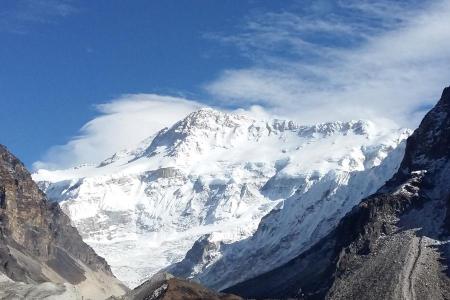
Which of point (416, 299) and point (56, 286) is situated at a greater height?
point (56, 286)

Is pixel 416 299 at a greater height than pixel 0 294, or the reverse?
pixel 0 294

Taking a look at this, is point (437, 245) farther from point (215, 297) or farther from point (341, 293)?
point (215, 297)

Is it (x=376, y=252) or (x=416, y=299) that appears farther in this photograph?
(x=376, y=252)

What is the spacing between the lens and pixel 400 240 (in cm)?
18912

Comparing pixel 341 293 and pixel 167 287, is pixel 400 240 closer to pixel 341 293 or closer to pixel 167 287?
pixel 341 293

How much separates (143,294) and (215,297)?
2224 centimetres

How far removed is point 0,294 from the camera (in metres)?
160

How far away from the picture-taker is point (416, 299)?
6029 inches

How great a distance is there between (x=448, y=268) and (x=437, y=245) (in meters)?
13.3

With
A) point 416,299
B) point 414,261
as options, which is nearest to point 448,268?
point 414,261

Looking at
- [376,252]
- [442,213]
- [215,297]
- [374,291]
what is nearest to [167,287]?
[215,297]

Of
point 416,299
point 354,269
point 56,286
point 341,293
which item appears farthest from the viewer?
point 354,269

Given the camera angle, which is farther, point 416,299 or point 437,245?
point 437,245

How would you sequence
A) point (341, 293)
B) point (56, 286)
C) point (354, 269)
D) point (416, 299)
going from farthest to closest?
point (354, 269)
point (341, 293)
point (56, 286)
point (416, 299)
